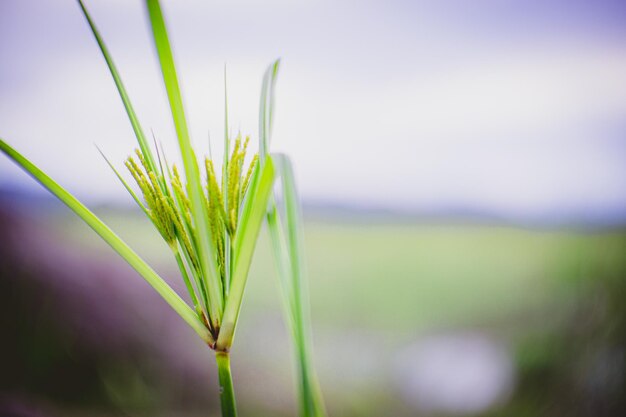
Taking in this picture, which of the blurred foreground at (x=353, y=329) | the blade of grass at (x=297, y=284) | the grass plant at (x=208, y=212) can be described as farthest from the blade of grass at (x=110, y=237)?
the blurred foreground at (x=353, y=329)

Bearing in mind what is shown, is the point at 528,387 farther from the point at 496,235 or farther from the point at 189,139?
the point at 189,139

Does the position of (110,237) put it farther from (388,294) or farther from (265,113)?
(388,294)

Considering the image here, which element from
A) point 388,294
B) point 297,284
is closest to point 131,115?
point 297,284

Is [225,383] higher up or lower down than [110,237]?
lower down

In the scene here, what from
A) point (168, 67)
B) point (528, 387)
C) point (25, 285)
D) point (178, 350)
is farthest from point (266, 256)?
point (168, 67)

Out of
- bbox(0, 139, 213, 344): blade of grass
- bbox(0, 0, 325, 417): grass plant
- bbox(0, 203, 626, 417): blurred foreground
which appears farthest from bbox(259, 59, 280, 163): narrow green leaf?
bbox(0, 203, 626, 417): blurred foreground

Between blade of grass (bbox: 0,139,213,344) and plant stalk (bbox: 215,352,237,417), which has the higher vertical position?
blade of grass (bbox: 0,139,213,344)

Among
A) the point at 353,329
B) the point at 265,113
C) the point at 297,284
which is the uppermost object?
the point at 265,113

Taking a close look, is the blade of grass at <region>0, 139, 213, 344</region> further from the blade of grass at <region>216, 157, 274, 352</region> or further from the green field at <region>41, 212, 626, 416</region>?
the green field at <region>41, 212, 626, 416</region>
